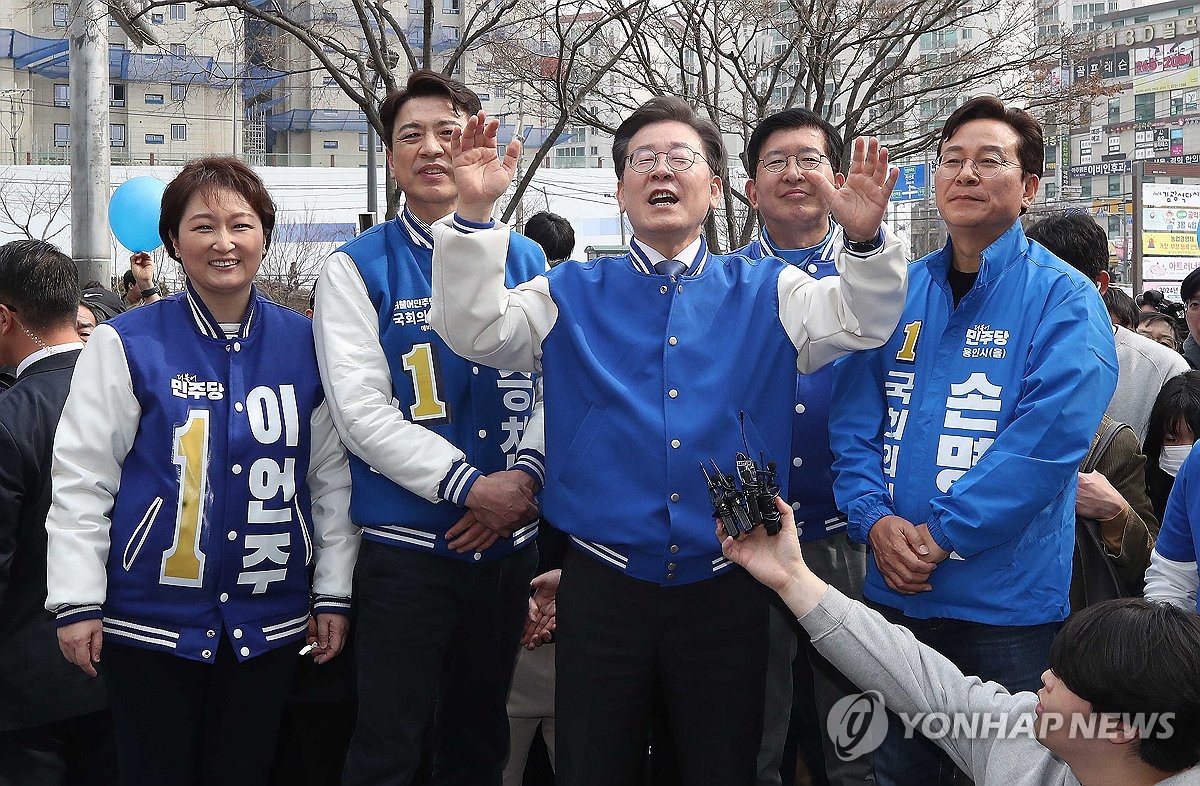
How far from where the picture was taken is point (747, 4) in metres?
12.5

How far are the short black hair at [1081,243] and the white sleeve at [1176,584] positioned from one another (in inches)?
65.4

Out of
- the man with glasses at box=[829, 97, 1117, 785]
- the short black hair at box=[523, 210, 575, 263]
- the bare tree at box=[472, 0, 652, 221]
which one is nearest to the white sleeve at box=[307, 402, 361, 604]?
the man with glasses at box=[829, 97, 1117, 785]

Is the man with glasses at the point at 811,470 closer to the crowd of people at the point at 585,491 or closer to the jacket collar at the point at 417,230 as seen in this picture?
the crowd of people at the point at 585,491

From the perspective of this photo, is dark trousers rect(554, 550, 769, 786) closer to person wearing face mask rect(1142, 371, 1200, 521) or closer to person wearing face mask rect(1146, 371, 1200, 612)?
person wearing face mask rect(1146, 371, 1200, 612)

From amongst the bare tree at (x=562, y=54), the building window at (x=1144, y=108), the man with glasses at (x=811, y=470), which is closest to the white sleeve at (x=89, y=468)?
the man with glasses at (x=811, y=470)

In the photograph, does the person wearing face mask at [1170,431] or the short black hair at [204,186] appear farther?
the person wearing face mask at [1170,431]

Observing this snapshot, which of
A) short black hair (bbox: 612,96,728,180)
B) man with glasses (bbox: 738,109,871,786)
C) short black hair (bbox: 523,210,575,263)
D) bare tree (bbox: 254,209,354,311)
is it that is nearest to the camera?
short black hair (bbox: 612,96,728,180)

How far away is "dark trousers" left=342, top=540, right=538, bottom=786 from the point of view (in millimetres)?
3100

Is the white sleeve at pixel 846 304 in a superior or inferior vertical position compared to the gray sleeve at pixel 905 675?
superior

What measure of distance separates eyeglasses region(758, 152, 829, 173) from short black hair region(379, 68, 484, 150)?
102cm

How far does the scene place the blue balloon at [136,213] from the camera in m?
10.7

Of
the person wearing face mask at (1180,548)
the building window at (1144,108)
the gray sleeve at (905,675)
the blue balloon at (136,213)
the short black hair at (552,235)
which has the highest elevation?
the building window at (1144,108)

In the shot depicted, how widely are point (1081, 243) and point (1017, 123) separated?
1329mm

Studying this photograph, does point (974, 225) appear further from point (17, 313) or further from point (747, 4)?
point (747, 4)
